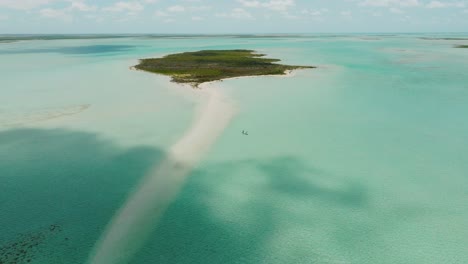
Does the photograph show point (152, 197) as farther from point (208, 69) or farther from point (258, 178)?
point (208, 69)

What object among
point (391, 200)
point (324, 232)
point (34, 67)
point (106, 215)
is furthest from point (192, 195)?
point (34, 67)

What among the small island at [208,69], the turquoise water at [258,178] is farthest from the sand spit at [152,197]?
the small island at [208,69]

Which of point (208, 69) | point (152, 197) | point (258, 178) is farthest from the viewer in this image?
point (208, 69)

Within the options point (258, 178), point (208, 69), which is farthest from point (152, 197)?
point (208, 69)

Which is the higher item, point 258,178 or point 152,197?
point 258,178

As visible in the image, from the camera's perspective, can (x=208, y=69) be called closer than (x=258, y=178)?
No

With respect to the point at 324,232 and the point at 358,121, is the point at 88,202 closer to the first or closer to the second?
the point at 324,232

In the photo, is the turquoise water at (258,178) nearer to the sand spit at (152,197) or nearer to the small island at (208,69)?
the sand spit at (152,197)
